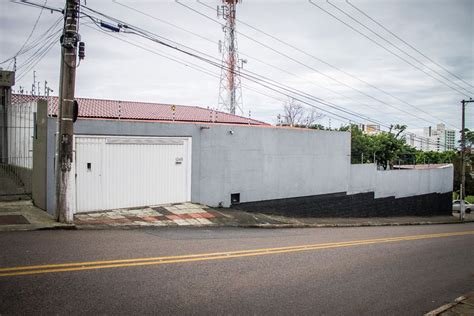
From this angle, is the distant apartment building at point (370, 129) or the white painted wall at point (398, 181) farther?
the distant apartment building at point (370, 129)

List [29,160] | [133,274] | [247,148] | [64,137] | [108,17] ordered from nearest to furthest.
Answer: [133,274]
[64,137]
[108,17]
[29,160]
[247,148]

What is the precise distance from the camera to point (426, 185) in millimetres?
32031

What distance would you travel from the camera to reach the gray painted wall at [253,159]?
45.2 feet

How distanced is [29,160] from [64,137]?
4.70 m

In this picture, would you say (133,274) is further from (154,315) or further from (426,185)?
(426,185)

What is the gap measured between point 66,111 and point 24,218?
301 cm

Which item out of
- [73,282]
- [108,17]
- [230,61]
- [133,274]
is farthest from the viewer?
[230,61]

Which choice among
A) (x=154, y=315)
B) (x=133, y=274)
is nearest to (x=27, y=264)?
(x=133, y=274)

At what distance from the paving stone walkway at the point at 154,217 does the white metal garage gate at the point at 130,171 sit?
1.17ft

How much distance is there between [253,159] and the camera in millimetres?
17391

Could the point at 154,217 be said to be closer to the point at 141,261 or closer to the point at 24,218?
the point at 24,218

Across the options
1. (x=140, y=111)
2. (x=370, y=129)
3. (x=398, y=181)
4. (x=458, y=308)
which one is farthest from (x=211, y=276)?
(x=370, y=129)

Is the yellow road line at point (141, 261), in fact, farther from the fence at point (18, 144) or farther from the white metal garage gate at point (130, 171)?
the fence at point (18, 144)

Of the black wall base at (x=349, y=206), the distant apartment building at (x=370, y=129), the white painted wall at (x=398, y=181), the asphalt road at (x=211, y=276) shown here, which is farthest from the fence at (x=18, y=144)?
the distant apartment building at (x=370, y=129)
